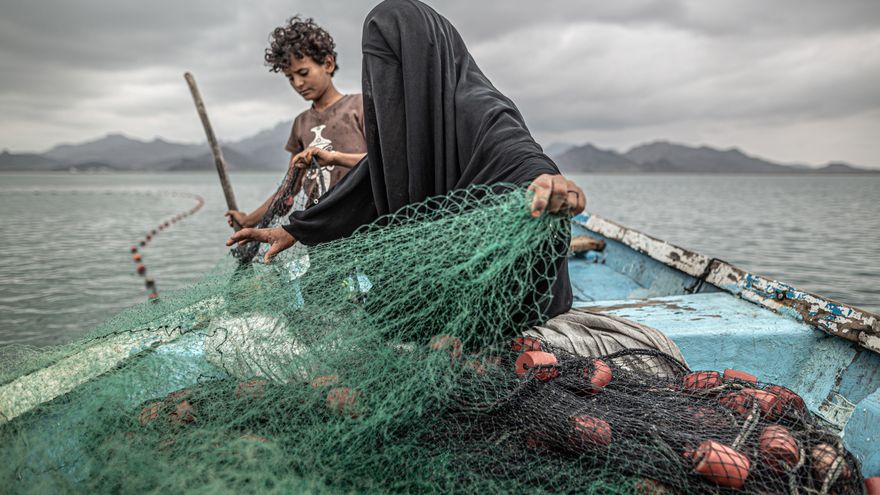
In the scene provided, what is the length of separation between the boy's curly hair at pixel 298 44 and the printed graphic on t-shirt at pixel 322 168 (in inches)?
19.0

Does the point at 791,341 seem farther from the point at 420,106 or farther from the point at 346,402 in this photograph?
the point at 346,402

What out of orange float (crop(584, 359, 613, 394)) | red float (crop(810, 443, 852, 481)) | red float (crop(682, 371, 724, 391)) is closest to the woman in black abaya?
orange float (crop(584, 359, 613, 394))

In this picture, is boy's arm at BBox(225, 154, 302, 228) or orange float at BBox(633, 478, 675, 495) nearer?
orange float at BBox(633, 478, 675, 495)

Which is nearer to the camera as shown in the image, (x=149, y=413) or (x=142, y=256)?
(x=149, y=413)

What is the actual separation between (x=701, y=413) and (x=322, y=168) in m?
2.64

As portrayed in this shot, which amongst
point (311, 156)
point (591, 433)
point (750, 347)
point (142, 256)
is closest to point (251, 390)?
point (591, 433)

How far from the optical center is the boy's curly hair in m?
3.62

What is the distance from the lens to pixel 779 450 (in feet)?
5.67

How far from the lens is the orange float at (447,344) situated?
1837 mm

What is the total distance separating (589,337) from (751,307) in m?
1.71

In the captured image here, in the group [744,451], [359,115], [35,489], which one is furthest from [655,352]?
[359,115]

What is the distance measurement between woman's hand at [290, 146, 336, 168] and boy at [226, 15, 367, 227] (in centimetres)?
13

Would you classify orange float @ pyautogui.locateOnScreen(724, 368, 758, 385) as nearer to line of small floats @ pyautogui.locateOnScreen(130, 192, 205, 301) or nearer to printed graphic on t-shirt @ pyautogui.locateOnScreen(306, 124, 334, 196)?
printed graphic on t-shirt @ pyautogui.locateOnScreen(306, 124, 334, 196)

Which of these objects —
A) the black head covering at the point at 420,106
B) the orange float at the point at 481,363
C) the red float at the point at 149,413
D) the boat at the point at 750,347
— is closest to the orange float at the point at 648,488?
the orange float at the point at 481,363
